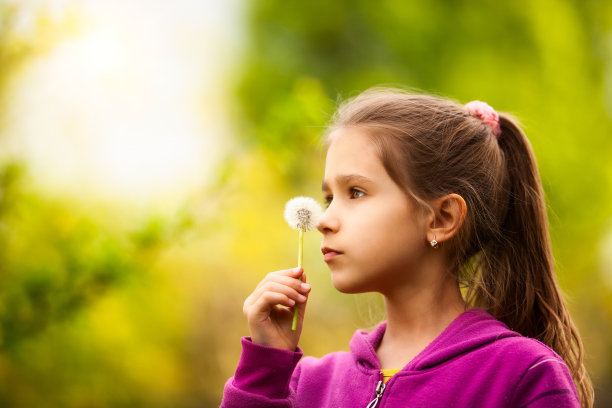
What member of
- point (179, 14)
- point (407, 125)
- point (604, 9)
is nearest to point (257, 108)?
point (179, 14)

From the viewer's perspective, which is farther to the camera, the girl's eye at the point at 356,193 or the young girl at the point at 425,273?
the girl's eye at the point at 356,193

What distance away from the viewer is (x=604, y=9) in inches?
204

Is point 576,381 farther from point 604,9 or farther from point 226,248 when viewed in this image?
point 604,9

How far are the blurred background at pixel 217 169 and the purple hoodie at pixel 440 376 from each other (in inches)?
21.3

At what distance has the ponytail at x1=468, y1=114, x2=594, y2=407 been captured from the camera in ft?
5.58

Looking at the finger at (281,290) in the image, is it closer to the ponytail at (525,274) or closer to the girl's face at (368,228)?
the girl's face at (368,228)

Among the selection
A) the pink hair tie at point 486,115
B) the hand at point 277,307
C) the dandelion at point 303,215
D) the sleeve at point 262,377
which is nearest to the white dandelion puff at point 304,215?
the dandelion at point 303,215

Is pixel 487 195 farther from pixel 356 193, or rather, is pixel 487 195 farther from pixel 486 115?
pixel 356 193

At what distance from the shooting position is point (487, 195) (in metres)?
1.72

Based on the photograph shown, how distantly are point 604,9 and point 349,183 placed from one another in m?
4.52

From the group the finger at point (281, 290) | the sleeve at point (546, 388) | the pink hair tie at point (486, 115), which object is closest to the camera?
the sleeve at point (546, 388)

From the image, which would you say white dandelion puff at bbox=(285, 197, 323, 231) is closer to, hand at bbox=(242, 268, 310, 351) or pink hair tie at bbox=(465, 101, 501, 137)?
hand at bbox=(242, 268, 310, 351)

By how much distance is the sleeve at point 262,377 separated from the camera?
159 cm

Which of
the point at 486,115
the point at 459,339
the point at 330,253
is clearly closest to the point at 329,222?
the point at 330,253
